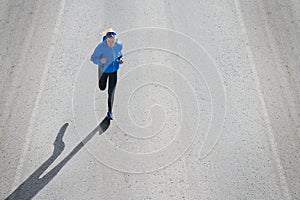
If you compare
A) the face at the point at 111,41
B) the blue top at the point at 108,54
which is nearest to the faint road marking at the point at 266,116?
the blue top at the point at 108,54

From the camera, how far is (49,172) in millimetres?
6996

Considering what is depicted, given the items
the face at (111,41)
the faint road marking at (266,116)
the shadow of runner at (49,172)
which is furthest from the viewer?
the faint road marking at (266,116)

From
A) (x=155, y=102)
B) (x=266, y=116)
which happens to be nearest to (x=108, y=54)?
(x=155, y=102)

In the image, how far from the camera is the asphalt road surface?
6961 mm

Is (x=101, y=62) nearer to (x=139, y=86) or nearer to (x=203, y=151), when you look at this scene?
(x=139, y=86)

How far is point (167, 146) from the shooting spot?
7.38 meters

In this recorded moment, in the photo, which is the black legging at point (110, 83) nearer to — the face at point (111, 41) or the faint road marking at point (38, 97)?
the face at point (111, 41)

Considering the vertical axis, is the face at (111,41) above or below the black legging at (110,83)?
above

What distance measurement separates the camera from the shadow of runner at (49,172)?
6.75 m

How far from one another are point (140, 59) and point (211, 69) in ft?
5.03

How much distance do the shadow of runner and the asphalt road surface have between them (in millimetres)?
19

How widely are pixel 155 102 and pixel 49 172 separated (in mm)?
2433

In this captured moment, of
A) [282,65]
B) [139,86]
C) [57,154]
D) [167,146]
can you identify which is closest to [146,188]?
[167,146]

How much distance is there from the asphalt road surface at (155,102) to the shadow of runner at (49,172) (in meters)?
0.02
